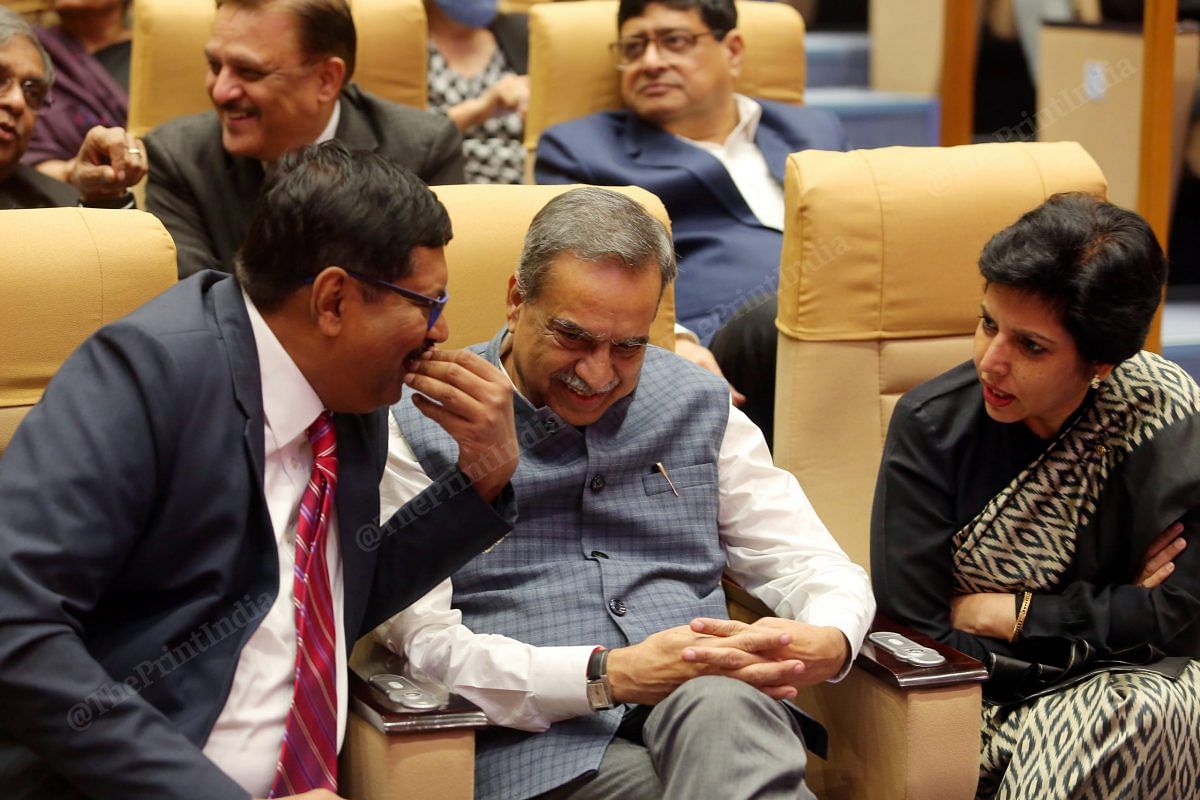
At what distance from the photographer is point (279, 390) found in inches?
63.5

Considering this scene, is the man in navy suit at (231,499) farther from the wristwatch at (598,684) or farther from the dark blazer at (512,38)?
the dark blazer at (512,38)

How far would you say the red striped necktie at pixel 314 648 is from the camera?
62.6 inches

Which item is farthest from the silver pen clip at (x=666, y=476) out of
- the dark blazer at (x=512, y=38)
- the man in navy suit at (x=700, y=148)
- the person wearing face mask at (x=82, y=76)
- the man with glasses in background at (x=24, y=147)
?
the dark blazer at (x=512, y=38)

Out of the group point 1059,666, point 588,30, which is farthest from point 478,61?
point 1059,666

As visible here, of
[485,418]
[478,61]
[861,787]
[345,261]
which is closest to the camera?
[345,261]

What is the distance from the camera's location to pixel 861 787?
1917 mm

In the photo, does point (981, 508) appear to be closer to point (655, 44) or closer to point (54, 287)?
point (54, 287)

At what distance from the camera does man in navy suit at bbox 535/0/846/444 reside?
3.12m

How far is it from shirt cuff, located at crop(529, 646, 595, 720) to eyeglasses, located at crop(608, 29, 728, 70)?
1.82 m

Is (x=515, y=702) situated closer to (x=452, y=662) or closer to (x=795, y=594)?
(x=452, y=662)

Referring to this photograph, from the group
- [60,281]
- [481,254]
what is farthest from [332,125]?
[60,281]

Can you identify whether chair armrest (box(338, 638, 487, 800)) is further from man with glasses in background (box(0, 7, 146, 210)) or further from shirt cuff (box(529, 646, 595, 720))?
man with glasses in background (box(0, 7, 146, 210))

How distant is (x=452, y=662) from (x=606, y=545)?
0.98 ft

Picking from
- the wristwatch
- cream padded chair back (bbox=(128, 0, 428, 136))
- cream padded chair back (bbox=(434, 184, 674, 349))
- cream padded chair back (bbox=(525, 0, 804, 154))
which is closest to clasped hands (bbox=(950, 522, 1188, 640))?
the wristwatch
